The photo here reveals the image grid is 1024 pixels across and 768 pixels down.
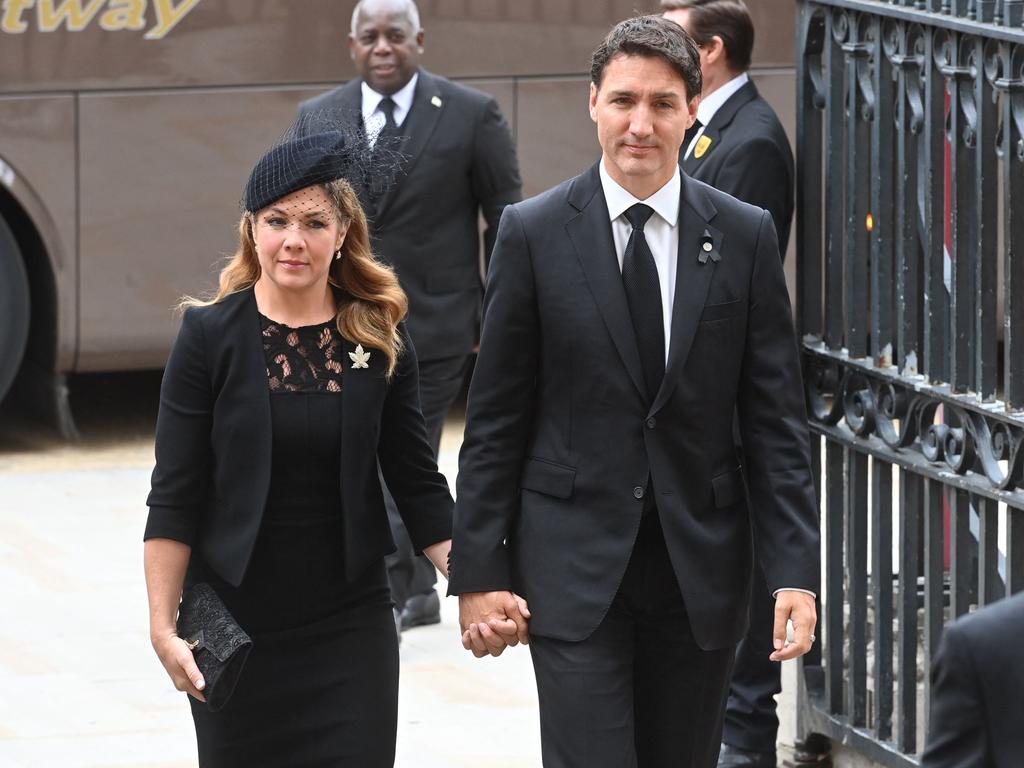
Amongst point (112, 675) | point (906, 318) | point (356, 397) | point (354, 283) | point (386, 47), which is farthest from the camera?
point (386, 47)

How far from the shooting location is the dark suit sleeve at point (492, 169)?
7148 millimetres

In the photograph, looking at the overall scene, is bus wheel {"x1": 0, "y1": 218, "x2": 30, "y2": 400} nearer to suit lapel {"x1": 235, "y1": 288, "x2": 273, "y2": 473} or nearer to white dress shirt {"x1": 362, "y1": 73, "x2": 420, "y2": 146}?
white dress shirt {"x1": 362, "y1": 73, "x2": 420, "y2": 146}

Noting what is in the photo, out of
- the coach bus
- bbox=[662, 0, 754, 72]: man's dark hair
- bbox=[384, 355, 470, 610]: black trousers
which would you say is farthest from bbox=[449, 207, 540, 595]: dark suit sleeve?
the coach bus

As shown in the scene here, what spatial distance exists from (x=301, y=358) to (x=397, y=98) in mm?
3310

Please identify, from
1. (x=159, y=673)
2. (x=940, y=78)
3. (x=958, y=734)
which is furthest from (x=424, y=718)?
(x=958, y=734)

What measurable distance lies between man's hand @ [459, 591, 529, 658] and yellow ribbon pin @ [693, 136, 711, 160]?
184 centimetres

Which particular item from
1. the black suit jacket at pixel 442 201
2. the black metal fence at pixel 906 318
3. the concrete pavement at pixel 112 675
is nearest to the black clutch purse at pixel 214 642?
the black metal fence at pixel 906 318

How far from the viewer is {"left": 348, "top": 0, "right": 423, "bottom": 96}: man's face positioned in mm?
7172

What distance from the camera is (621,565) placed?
388 cm

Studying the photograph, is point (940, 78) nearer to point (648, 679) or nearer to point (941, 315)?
point (941, 315)

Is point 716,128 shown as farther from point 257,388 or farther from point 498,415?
point 257,388

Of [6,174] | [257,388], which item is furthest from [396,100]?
[257,388]

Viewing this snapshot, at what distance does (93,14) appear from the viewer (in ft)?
31.7

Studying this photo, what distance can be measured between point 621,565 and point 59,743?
263cm
